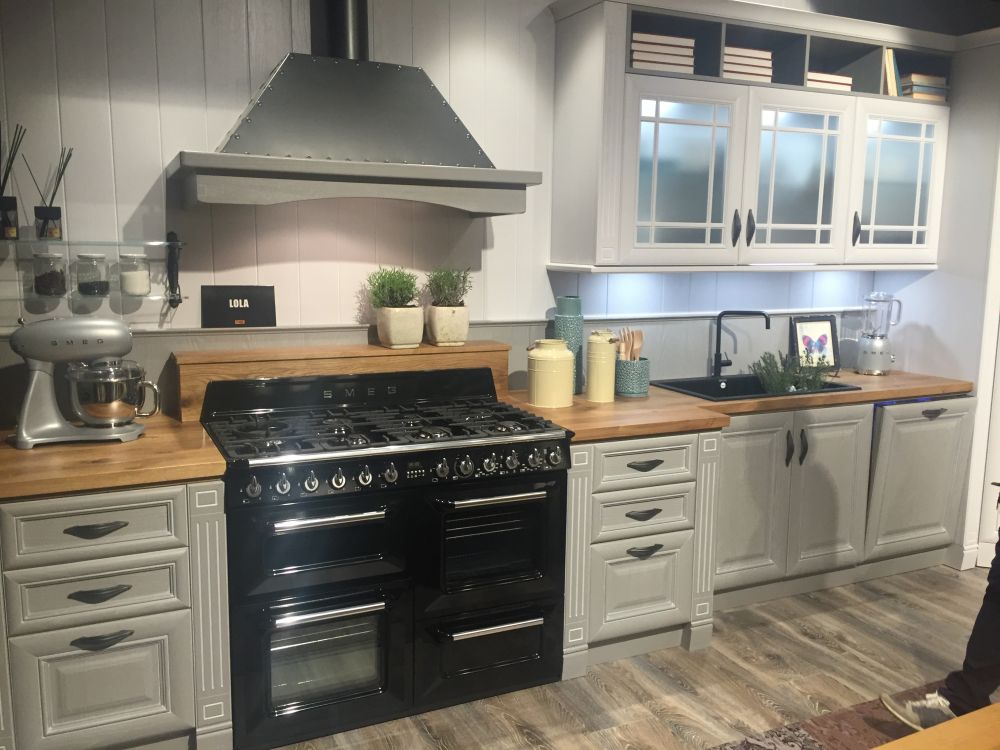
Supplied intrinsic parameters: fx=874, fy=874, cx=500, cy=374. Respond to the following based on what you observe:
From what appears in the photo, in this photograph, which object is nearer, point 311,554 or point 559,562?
point 311,554

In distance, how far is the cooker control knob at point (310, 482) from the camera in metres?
2.51

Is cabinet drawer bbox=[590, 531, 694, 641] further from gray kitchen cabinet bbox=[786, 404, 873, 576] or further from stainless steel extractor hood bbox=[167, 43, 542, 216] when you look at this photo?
stainless steel extractor hood bbox=[167, 43, 542, 216]

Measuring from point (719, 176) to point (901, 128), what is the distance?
1.09 m

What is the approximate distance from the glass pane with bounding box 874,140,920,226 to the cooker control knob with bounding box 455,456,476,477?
2.43 m

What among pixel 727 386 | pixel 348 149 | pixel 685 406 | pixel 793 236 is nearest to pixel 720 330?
pixel 727 386

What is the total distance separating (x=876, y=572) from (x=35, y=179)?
3.78m

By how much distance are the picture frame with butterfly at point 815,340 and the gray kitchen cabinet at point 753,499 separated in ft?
2.46

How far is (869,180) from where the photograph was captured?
3.96 meters

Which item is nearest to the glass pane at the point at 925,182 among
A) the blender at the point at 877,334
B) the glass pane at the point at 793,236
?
the blender at the point at 877,334

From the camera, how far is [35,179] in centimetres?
281

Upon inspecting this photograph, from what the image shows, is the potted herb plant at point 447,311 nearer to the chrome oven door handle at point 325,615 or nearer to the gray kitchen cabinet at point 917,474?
the chrome oven door handle at point 325,615

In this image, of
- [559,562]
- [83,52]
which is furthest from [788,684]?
[83,52]

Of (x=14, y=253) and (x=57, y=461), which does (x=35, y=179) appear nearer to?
(x=14, y=253)

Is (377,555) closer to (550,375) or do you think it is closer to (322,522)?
(322,522)
